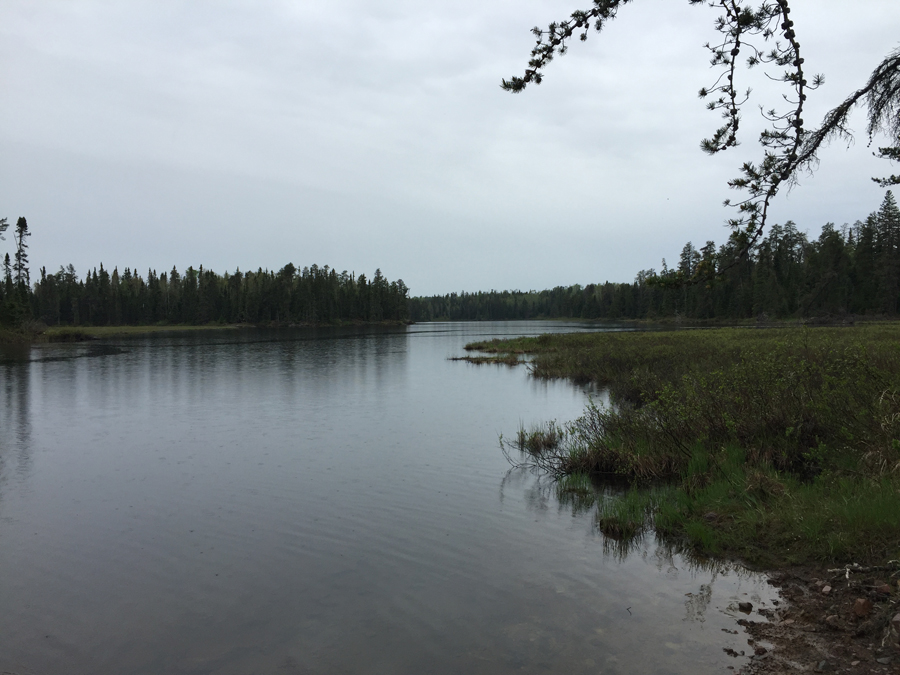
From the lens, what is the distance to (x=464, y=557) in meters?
9.68

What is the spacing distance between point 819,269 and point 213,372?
3446 inches

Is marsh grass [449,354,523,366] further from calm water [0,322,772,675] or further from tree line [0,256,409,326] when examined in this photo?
tree line [0,256,409,326]

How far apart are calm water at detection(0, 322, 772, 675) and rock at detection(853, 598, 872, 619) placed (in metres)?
1.25

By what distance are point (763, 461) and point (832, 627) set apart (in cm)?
551

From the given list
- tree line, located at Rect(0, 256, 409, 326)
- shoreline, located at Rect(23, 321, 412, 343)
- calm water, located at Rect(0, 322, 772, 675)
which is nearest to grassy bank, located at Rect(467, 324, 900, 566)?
calm water, located at Rect(0, 322, 772, 675)

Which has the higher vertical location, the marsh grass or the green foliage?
the green foliage

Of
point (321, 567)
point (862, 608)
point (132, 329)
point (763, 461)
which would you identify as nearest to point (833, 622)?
point (862, 608)

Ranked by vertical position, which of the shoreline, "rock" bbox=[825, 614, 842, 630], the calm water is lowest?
the calm water

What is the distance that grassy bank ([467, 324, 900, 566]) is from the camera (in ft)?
26.8

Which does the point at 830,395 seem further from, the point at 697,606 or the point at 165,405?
the point at 165,405

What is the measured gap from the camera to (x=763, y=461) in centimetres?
1120

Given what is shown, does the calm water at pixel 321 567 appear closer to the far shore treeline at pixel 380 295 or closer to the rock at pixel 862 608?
the rock at pixel 862 608

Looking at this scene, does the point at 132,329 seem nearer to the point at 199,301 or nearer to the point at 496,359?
the point at 199,301

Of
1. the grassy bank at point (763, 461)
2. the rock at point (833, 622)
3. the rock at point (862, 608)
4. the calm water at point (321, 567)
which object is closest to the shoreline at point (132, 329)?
the calm water at point (321, 567)
